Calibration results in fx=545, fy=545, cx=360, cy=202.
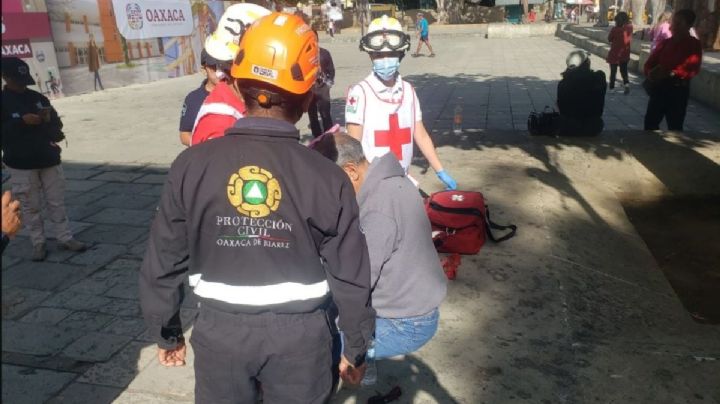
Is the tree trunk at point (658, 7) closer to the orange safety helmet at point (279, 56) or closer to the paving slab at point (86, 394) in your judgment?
the orange safety helmet at point (279, 56)

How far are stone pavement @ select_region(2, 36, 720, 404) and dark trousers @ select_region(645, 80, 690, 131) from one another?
38 cm

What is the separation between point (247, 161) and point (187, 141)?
1.97 meters

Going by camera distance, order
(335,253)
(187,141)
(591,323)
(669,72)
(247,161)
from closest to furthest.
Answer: (247,161)
(335,253)
(187,141)
(591,323)
(669,72)

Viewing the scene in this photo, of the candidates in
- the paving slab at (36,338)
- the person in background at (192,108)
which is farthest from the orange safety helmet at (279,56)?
the paving slab at (36,338)

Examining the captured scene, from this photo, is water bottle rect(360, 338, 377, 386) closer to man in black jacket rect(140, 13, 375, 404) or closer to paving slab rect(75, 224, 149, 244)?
man in black jacket rect(140, 13, 375, 404)

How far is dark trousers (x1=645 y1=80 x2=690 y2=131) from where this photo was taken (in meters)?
7.70

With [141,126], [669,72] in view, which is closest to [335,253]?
[669,72]

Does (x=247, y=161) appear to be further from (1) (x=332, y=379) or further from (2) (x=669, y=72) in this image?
(2) (x=669, y=72)

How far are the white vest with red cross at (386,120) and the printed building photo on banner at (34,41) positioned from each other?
1172cm

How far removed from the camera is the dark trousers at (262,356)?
177 cm

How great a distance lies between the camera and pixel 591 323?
12.3 feet

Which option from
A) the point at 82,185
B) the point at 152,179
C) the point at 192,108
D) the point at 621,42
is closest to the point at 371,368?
the point at 192,108

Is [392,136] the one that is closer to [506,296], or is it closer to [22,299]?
[506,296]

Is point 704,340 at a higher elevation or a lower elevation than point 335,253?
lower
